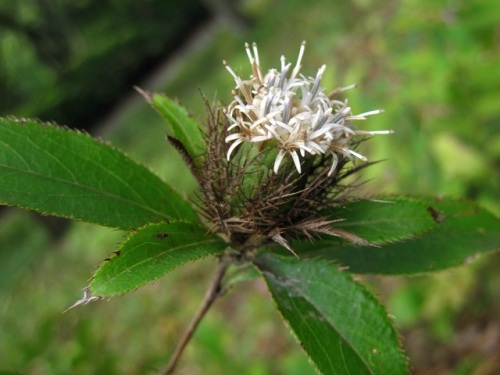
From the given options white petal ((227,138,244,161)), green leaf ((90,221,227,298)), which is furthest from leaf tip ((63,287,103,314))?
white petal ((227,138,244,161))

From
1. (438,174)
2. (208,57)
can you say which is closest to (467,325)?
(438,174)

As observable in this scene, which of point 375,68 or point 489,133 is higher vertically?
point 375,68

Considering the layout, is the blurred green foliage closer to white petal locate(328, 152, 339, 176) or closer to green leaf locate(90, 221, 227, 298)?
green leaf locate(90, 221, 227, 298)

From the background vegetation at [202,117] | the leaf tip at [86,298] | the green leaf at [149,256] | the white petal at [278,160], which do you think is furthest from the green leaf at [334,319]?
the leaf tip at [86,298]

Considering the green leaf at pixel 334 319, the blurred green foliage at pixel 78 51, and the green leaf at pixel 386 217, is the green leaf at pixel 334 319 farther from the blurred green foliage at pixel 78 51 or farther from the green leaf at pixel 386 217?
the blurred green foliage at pixel 78 51

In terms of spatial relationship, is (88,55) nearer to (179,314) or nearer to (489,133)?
(179,314)

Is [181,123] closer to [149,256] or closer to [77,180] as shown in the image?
[77,180]
